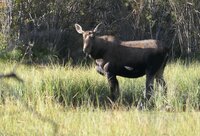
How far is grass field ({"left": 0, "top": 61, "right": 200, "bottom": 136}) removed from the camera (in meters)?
6.51

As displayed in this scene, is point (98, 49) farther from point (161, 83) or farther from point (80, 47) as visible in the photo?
point (80, 47)

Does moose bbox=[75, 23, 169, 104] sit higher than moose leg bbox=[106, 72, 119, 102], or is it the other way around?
moose bbox=[75, 23, 169, 104]

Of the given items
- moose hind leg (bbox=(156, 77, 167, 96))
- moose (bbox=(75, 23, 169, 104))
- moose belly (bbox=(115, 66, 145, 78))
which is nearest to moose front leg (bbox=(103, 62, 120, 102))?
moose (bbox=(75, 23, 169, 104))

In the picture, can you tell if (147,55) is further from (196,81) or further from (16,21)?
(16,21)

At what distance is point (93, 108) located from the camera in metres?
8.52

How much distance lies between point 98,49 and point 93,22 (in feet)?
24.8

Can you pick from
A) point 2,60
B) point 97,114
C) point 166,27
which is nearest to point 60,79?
point 97,114

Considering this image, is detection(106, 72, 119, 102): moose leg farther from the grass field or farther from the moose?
the grass field

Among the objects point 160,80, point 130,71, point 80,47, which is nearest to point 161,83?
point 160,80

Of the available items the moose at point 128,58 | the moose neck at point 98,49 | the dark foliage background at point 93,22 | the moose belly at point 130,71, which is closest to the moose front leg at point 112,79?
the moose at point 128,58

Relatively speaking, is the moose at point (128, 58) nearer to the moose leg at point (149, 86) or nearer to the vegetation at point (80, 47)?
the moose leg at point (149, 86)

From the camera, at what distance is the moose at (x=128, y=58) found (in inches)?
418

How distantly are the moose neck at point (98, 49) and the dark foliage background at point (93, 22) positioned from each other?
241 inches

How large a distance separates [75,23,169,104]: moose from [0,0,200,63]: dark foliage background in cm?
617
